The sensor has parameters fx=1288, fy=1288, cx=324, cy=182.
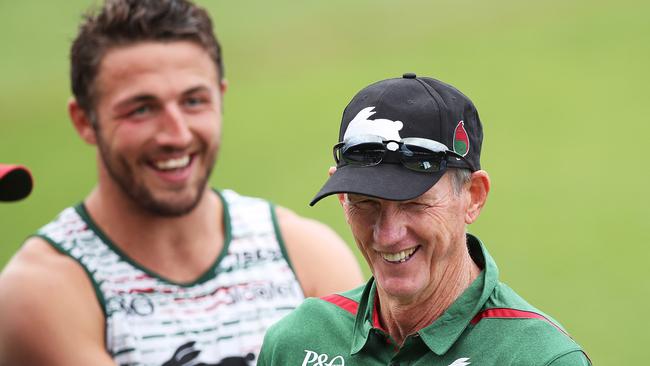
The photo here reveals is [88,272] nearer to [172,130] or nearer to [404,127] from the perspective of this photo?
[172,130]

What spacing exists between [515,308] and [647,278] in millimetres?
7820

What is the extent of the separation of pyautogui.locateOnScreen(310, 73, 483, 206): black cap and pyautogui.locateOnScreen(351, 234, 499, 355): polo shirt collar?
285 mm

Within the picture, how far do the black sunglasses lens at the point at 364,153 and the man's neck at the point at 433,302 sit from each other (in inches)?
13.7

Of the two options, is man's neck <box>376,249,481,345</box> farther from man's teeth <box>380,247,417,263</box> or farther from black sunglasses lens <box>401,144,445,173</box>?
black sunglasses lens <box>401,144,445,173</box>

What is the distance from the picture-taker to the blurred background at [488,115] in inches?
438

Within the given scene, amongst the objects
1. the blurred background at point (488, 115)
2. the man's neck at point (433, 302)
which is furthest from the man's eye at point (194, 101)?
the blurred background at point (488, 115)

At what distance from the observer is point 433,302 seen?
3324mm

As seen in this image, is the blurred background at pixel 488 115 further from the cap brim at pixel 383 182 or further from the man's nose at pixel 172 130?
the cap brim at pixel 383 182

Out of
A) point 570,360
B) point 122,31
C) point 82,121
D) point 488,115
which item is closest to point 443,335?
point 570,360

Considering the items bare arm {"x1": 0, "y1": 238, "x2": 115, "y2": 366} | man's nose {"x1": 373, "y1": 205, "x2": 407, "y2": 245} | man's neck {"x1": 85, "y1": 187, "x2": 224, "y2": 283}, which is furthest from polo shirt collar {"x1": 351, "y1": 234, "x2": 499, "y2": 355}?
man's neck {"x1": 85, "y1": 187, "x2": 224, "y2": 283}

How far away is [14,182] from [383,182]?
181 cm

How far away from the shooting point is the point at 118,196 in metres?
5.03

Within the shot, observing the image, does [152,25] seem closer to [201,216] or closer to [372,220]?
[201,216]

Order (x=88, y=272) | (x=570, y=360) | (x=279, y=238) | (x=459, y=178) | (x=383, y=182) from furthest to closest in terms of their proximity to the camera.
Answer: (x=279, y=238)
(x=88, y=272)
(x=459, y=178)
(x=383, y=182)
(x=570, y=360)
